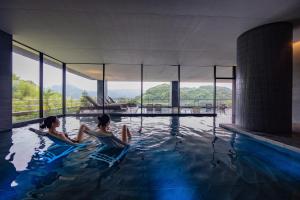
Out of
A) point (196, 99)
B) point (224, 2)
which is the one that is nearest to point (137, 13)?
point (224, 2)

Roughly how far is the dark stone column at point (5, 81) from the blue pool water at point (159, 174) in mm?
1529

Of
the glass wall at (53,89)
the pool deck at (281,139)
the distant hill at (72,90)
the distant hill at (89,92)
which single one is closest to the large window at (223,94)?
the distant hill at (89,92)

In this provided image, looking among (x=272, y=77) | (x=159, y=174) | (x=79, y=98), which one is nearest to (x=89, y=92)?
(x=79, y=98)

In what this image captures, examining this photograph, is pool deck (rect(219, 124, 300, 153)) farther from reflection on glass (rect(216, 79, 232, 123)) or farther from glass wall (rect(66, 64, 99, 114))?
glass wall (rect(66, 64, 99, 114))

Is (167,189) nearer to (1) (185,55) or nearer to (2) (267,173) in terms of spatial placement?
(2) (267,173)

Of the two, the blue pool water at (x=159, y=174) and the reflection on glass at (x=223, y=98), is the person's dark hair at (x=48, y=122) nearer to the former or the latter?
the blue pool water at (x=159, y=174)

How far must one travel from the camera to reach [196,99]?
1385 centimetres

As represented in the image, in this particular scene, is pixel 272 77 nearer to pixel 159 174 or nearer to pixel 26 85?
pixel 159 174

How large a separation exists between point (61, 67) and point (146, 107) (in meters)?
4.98

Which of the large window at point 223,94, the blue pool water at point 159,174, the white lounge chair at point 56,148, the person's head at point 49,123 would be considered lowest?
the blue pool water at point 159,174

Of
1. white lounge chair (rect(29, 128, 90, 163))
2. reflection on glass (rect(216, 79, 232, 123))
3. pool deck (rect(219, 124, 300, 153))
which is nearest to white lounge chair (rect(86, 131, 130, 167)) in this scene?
white lounge chair (rect(29, 128, 90, 163))

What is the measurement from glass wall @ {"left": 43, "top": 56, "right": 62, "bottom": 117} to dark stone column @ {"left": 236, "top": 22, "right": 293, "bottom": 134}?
7.60 metres

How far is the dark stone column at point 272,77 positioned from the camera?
14.5ft

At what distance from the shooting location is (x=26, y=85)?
7.02m
